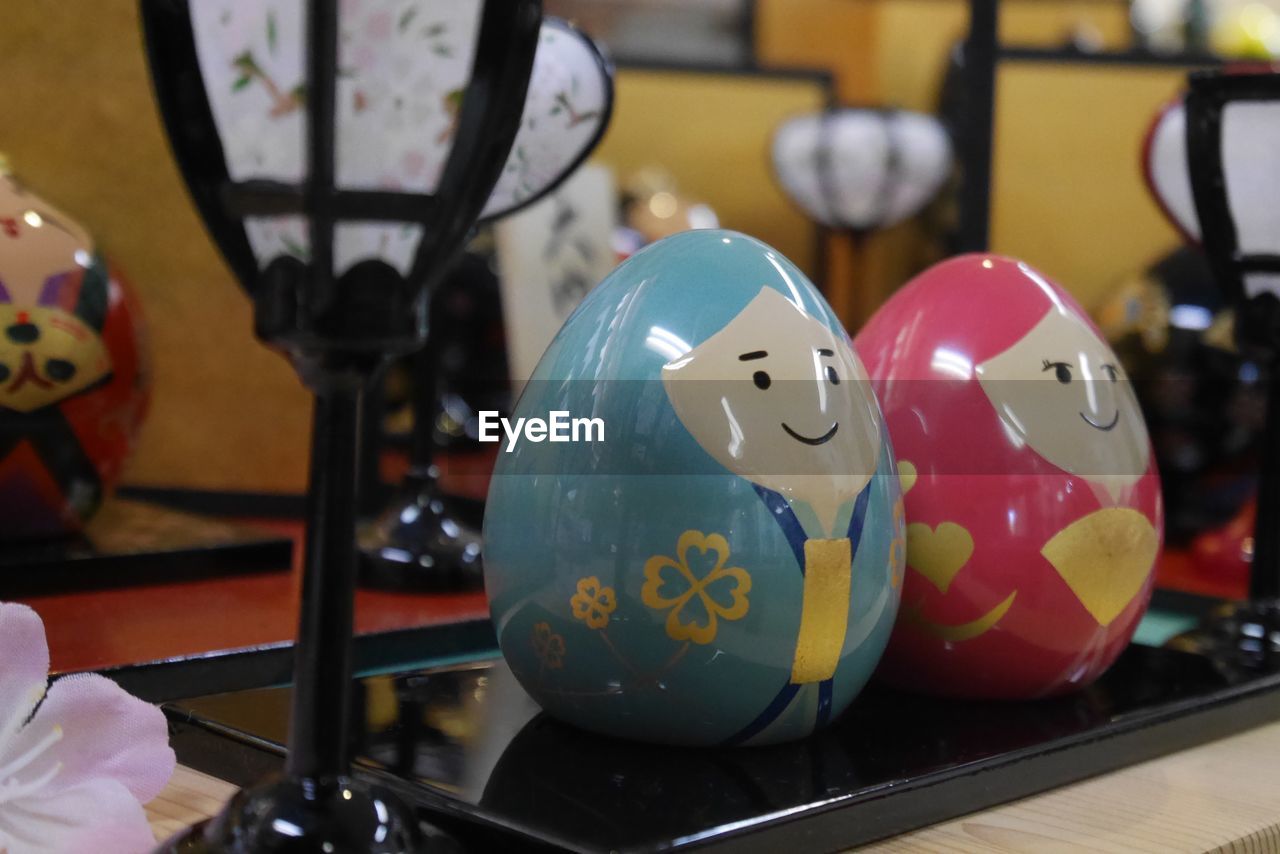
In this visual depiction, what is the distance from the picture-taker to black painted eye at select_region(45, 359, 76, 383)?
0.79 metres

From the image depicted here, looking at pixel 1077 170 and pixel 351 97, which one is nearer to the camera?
pixel 351 97

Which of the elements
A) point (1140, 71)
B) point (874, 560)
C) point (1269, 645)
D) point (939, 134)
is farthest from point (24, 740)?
point (939, 134)

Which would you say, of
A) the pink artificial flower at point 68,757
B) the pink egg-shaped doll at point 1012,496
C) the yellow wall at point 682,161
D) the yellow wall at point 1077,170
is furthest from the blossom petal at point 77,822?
the yellow wall at point 1077,170

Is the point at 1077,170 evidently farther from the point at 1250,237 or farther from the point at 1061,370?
the point at 1061,370

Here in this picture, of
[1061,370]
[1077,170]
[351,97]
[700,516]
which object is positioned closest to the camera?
[351,97]

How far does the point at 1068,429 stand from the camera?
0.63 m

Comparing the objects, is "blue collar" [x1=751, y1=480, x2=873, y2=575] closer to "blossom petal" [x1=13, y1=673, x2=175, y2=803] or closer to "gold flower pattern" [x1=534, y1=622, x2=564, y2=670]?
"gold flower pattern" [x1=534, y1=622, x2=564, y2=670]

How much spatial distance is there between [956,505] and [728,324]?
0.14 meters

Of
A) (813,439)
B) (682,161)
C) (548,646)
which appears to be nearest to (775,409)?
(813,439)

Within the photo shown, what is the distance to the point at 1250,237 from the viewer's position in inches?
30.8

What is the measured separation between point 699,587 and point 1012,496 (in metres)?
0.17

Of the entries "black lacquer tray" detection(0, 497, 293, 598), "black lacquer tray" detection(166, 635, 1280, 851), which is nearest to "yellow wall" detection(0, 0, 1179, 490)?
"black lacquer tray" detection(0, 497, 293, 598)

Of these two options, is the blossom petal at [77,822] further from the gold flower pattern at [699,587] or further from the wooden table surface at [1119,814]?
the gold flower pattern at [699,587]

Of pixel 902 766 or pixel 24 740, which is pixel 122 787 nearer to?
pixel 24 740
